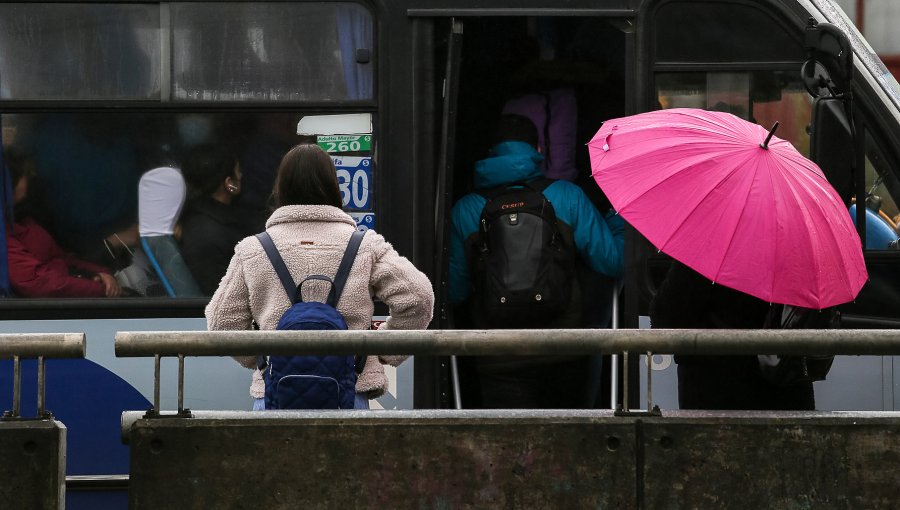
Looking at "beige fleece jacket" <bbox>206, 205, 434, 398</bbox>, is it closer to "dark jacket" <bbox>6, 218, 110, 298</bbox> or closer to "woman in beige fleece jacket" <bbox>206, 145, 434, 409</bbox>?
"woman in beige fleece jacket" <bbox>206, 145, 434, 409</bbox>

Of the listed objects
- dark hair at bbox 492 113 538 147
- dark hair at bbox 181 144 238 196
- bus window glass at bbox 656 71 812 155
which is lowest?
dark hair at bbox 181 144 238 196

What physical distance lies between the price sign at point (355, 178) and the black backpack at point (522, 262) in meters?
0.67

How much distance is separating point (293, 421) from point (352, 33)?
2.53 meters

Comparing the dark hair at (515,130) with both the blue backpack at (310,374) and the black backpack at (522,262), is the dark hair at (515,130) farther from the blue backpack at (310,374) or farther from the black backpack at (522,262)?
the blue backpack at (310,374)

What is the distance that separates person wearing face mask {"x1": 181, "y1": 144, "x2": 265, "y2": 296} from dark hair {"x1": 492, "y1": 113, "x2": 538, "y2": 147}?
1.27 meters

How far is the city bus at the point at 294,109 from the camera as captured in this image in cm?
553

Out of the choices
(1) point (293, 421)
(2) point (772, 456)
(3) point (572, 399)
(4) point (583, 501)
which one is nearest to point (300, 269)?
(1) point (293, 421)

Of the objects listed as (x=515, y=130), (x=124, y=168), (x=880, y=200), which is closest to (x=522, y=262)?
(x=515, y=130)

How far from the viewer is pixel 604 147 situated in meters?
4.09

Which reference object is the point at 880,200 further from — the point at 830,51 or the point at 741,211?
the point at 741,211

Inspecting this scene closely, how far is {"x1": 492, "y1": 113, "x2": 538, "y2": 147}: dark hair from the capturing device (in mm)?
6234

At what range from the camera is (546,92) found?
21.5 ft

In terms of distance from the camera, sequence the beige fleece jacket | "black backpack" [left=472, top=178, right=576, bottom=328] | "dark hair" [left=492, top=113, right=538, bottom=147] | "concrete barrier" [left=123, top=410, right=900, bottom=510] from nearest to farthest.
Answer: "concrete barrier" [left=123, top=410, right=900, bottom=510] < the beige fleece jacket < "black backpack" [left=472, top=178, right=576, bottom=328] < "dark hair" [left=492, top=113, right=538, bottom=147]

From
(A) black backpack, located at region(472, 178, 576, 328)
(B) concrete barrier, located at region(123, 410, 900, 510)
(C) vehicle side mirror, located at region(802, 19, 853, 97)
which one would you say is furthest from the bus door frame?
(B) concrete barrier, located at region(123, 410, 900, 510)
